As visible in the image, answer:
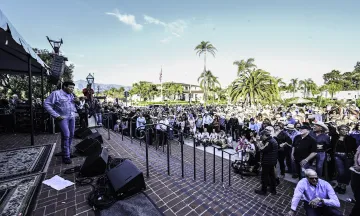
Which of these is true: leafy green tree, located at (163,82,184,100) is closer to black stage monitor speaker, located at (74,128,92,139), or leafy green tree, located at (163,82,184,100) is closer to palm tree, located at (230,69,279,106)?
palm tree, located at (230,69,279,106)

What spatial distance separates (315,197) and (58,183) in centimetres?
488

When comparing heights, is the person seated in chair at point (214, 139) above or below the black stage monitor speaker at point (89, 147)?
below

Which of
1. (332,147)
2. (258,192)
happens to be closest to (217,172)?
(258,192)

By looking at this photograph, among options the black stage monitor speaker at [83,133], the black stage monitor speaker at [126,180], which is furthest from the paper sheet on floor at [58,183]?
the black stage monitor speaker at [83,133]

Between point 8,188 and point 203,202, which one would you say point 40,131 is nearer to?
point 8,188

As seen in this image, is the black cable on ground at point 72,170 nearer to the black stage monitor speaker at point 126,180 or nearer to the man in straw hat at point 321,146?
the black stage monitor speaker at point 126,180

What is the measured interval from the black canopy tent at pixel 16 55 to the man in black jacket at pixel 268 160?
5928 mm

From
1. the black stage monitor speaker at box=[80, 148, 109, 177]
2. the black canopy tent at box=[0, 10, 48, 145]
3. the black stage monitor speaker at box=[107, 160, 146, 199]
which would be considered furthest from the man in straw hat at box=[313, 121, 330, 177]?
the black canopy tent at box=[0, 10, 48, 145]

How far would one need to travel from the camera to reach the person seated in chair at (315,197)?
11.0 ft

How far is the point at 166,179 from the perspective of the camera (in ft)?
12.2

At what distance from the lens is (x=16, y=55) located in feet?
19.0

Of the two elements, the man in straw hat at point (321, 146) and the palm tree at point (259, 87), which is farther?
the palm tree at point (259, 87)

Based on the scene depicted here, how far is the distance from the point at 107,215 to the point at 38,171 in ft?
7.86

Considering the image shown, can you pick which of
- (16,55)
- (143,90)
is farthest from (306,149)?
(143,90)
